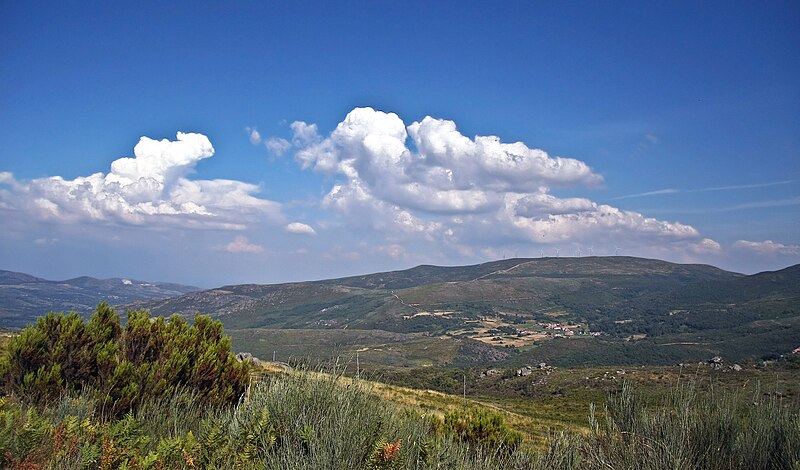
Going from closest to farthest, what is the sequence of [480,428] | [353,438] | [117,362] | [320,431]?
1. [353,438]
2. [320,431]
3. [480,428]
4. [117,362]

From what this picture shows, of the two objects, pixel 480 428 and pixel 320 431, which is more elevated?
pixel 320 431

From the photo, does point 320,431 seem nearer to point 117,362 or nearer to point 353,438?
point 353,438

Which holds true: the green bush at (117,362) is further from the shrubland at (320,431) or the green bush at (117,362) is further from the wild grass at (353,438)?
the wild grass at (353,438)

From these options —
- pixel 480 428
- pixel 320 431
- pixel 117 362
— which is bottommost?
pixel 480 428

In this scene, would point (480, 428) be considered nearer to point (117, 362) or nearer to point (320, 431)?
point (320, 431)

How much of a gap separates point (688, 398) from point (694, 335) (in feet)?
559

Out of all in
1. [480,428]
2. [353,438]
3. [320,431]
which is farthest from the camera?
[480,428]

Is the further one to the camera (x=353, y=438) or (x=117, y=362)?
(x=117, y=362)

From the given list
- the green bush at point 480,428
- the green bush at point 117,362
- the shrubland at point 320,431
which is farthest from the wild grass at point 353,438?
the green bush at point 480,428

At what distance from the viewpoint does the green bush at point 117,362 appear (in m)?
9.92

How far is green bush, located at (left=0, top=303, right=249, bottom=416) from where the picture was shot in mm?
9922

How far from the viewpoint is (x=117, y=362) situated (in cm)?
1087

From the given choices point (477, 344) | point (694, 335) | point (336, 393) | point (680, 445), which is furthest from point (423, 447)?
point (694, 335)

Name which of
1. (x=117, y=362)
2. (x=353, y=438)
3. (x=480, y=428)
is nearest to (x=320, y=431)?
(x=353, y=438)
